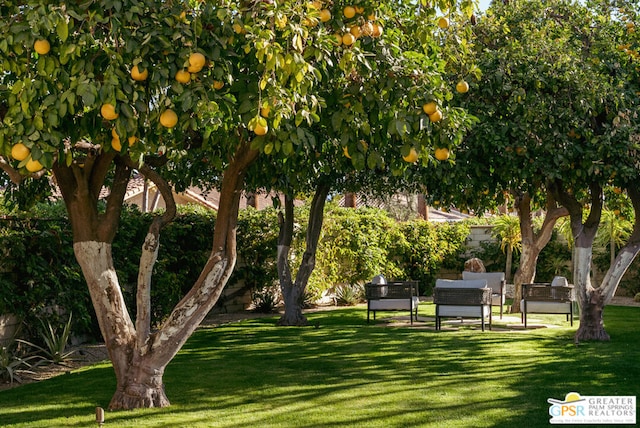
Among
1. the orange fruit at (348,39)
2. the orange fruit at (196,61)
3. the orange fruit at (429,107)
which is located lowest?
the orange fruit at (429,107)

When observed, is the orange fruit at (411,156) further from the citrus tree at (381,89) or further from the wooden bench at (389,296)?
the wooden bench at (389,296)

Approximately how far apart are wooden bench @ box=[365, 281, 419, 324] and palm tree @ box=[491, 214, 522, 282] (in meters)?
5.95

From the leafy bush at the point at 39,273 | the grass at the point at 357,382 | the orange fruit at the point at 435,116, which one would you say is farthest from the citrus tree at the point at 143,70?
the leafy bush at the point at 39,273

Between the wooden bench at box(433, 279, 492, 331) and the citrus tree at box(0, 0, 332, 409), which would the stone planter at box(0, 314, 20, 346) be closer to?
the citrus tree at box(0, 0, 332, 409)

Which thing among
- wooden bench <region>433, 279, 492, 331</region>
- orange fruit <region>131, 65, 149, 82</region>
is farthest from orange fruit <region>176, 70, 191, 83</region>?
wooden bench <region>433, 279, 492, 331</region>

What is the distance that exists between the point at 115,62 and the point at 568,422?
4425mm

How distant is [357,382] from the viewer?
7797 millimetres

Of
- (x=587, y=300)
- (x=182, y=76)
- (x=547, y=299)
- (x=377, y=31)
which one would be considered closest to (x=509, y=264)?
(x=547, y=299)

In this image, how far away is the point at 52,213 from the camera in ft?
34.1

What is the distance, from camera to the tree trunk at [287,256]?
1344 cm

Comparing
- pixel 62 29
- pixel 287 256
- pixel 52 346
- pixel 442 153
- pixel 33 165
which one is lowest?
pixel 52 346

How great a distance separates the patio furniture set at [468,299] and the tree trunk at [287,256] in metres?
1.24

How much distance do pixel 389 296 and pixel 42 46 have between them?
33.2ft

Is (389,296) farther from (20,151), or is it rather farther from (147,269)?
(20,151)
